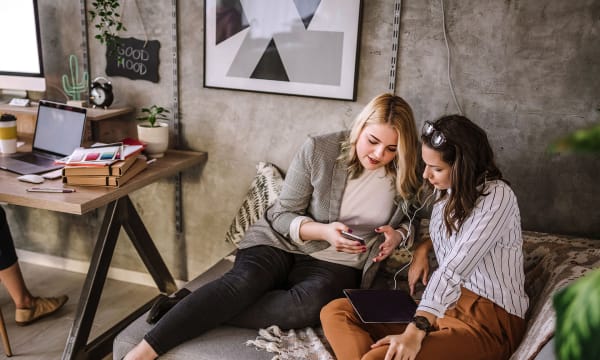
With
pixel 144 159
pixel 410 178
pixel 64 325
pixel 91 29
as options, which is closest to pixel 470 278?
pixel 410 178

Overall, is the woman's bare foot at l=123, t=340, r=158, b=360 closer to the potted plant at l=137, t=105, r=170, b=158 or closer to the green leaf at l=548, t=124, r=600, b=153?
the potted plant at l=137, t=105, r=170, b=158

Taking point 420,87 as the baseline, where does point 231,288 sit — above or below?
below

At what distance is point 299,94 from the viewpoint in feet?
7.04

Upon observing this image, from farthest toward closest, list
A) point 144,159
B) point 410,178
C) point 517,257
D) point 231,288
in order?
point 144,159
point 410,178
point 231,288
point 517,257

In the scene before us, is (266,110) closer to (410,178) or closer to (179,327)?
(410,178)

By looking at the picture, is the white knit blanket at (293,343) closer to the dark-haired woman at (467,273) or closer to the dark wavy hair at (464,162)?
the dark-haired woman at (467,273)

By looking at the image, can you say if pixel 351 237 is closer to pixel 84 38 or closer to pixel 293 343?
pixel 293 343

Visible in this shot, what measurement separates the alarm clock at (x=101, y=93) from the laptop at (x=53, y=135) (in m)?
0.17

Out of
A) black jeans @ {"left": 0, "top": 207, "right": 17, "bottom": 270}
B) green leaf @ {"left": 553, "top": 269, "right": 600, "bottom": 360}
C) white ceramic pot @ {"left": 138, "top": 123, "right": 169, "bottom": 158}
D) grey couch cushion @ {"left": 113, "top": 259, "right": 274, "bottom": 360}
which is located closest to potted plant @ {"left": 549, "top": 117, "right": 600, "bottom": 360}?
green leaf @ {"left": 553, "top": 269, "right": 600, "bottom": 360}

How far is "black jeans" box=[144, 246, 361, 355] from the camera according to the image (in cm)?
154

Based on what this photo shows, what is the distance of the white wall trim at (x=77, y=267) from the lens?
8.73 feet

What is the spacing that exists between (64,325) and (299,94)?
4.69 feet

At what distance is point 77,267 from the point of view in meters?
2.76

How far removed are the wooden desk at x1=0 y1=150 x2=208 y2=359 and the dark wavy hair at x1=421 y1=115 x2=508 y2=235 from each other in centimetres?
110
